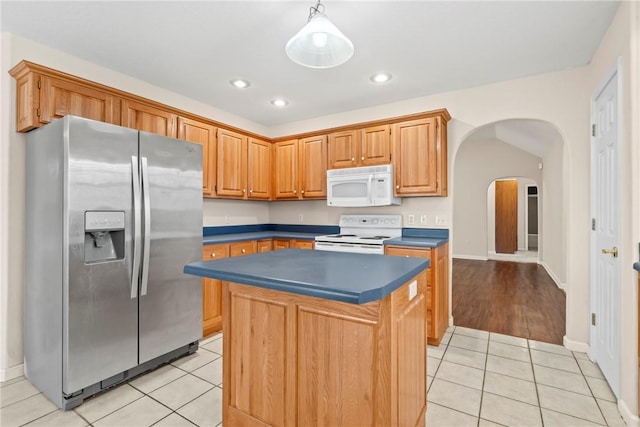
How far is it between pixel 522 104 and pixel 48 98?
13.8 feet

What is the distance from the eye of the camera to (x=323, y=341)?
138cm

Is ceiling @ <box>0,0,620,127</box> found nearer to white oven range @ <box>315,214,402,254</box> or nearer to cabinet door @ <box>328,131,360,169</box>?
cabinet door @ <box>328,131,360,169</box>

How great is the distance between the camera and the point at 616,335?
209 centimetres

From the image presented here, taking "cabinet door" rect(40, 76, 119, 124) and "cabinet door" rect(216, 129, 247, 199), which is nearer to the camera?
"cabinet door" rect(40, 76, 119, 124)

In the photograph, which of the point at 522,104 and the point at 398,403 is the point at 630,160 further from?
the point at 398,403

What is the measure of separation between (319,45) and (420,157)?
203 centimetres

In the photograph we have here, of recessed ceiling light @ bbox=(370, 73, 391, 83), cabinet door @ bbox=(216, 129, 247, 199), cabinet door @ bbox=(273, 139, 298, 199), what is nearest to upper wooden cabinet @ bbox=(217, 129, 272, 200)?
cabinet door @ bbox=(216, 129, 247, 199)

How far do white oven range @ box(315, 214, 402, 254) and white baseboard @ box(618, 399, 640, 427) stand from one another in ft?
6.36

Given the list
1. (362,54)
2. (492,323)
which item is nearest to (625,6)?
(362,54)

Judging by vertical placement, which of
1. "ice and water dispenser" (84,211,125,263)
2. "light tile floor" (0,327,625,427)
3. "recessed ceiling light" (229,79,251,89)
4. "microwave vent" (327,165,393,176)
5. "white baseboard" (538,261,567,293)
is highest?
"recessed ceiling light" (229,79,251,89)

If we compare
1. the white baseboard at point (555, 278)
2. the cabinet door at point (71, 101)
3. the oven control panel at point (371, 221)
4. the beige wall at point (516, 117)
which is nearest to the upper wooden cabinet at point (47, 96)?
the cabinet door at point (71, 101)

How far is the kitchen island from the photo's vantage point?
4.16 ft

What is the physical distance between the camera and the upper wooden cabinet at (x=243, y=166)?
3.80m

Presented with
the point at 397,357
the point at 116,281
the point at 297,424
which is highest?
the point at 116,281
